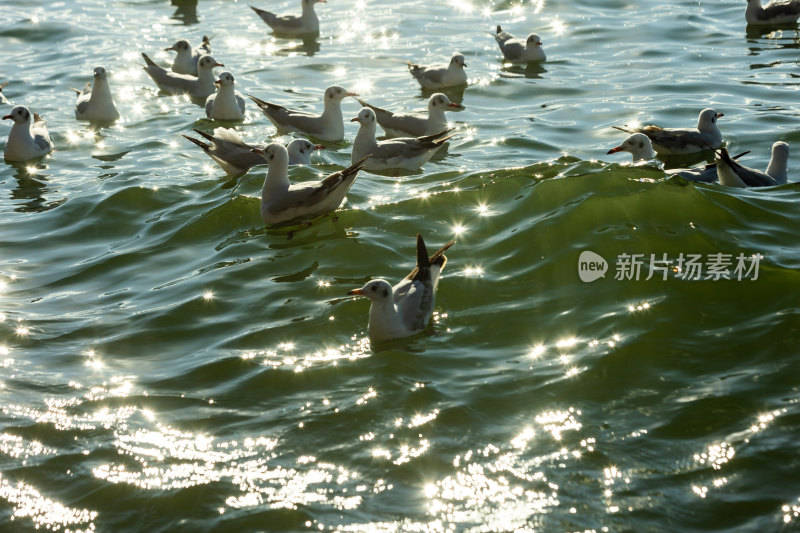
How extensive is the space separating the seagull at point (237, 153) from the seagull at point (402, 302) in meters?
4.88

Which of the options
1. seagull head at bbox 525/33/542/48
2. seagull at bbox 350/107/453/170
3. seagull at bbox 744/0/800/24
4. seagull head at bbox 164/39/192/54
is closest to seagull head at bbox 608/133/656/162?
seagull at bbox 350/107/453/170

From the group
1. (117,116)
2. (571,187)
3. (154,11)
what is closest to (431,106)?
(571,187)

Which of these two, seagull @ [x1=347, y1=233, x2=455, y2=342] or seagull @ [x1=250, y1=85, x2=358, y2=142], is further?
seagull @ [x1=250, y1=85, x2=358, y2=142]

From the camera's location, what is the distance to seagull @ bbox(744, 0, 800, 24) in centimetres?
2136

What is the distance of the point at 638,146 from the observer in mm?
13422

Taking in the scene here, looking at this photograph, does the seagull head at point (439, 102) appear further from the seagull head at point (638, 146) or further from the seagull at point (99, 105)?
the seagull at point (99, 105)

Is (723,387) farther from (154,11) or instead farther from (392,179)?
(154,11)

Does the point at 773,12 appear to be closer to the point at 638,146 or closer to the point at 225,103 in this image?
the point at 638,146

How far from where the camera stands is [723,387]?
25.4 ft

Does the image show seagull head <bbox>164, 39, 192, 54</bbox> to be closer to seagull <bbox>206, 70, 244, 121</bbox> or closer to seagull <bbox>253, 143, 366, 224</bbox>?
seagull <bbox>206, 70, 244, 121</bbox>

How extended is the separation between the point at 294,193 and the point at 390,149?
2811mm

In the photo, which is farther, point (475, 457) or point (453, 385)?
point (453, 385)

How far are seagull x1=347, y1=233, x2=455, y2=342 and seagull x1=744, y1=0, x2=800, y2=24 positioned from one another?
1525 cm

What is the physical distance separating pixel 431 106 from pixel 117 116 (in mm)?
5837
